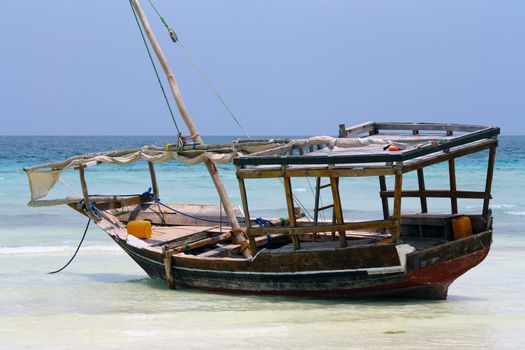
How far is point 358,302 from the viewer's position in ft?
35.0

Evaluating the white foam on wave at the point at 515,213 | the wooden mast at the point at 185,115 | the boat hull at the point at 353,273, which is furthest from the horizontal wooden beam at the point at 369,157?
the white foam on wave at the point at 515,213

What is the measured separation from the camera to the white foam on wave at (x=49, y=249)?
17.4 metres

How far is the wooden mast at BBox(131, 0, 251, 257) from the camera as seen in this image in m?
12.3

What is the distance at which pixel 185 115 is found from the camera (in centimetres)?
1262

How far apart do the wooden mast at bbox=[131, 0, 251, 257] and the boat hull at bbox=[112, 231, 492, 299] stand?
3.62ft

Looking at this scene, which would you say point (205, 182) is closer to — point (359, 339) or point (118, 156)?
point (118, 156)

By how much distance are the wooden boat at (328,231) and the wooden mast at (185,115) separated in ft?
0.07

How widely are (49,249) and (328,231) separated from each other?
31.5 ft

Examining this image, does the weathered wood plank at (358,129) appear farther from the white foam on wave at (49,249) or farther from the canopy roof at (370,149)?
the white foam on wave at (49,249)

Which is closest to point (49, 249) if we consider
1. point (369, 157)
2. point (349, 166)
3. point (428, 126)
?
point (428, 126)

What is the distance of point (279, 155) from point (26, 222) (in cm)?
1472

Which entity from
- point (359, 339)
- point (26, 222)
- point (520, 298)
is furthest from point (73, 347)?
point (26, 222)

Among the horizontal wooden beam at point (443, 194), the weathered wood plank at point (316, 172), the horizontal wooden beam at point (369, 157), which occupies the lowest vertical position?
the horizontal wooden beam at point (443, 194)

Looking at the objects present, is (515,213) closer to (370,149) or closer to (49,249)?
(49,249)
